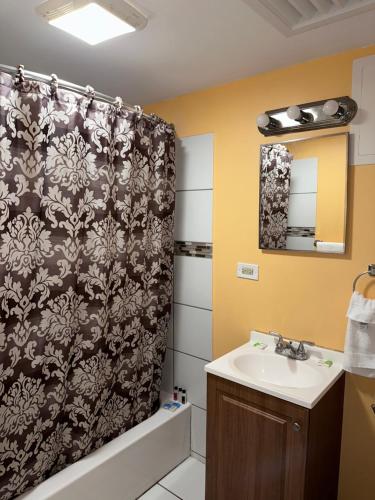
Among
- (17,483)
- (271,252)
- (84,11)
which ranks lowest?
(17,483)

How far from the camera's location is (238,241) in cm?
201

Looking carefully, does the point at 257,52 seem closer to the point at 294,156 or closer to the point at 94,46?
the point at 294,156

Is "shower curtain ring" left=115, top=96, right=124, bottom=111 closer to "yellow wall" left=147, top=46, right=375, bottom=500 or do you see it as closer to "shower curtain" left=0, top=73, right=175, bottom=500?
"shower curtain" left=0, top=73, right=175, bottom=500

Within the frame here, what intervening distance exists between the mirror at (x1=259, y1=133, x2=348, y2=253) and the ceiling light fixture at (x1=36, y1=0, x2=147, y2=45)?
34.3 inches

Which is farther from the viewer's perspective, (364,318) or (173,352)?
(173,352)

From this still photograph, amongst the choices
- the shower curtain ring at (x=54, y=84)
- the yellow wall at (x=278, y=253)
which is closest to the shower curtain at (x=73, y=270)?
the shower curtain ring at (x=54, y=84)

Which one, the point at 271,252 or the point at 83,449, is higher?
the point at 271,252

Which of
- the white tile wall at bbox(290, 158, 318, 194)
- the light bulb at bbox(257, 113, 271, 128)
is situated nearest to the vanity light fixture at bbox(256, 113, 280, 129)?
the light bulb at bbox(257, 113, 271, 128)

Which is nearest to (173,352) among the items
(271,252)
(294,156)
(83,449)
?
(83,449)

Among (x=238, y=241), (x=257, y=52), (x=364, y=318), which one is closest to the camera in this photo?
(x=364, y=318)

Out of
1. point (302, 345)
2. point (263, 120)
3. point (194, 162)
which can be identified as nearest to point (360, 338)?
point (302, 345)

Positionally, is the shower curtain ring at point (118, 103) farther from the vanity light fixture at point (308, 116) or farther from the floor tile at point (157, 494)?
the floor tile at point (157, 494)

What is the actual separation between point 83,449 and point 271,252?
54.0 inches

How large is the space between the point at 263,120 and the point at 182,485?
6.77 feet
